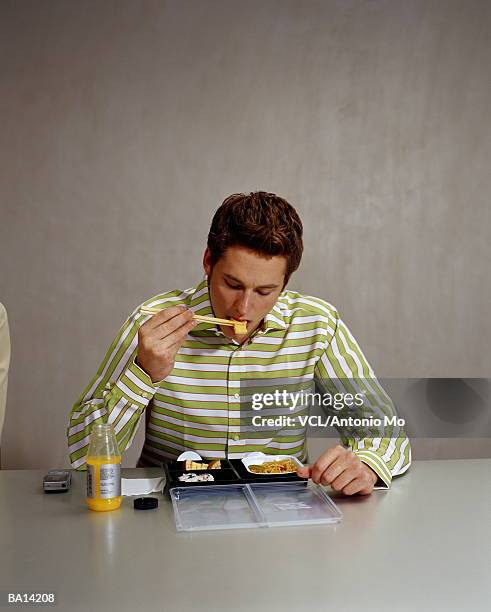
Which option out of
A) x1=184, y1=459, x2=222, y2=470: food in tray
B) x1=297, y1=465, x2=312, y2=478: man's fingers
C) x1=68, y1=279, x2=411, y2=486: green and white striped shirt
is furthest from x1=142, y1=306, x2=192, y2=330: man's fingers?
x1=297, y1=465, x2=312, y2=478: man's fingers

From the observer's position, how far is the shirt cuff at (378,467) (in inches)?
67.2

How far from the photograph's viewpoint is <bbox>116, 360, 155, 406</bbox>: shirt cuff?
70.0 inches

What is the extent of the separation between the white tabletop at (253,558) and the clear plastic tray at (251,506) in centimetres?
3

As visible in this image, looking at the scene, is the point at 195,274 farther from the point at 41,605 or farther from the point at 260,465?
the point at 41,605

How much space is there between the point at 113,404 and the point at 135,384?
8 cm

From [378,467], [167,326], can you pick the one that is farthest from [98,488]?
[378,467]

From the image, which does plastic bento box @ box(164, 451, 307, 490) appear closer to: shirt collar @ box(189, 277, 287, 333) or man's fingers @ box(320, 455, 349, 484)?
man's fingers @ box(320, 455, 349, 484)

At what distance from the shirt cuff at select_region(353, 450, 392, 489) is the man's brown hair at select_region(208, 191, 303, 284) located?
0.55 metres

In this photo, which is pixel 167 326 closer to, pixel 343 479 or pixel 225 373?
pixel 225 373

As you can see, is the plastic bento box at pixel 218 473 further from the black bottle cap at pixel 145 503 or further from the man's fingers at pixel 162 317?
the man's fingers at pixel 162 317

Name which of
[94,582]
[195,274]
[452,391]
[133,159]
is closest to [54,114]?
[133,159]

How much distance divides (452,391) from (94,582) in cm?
281
